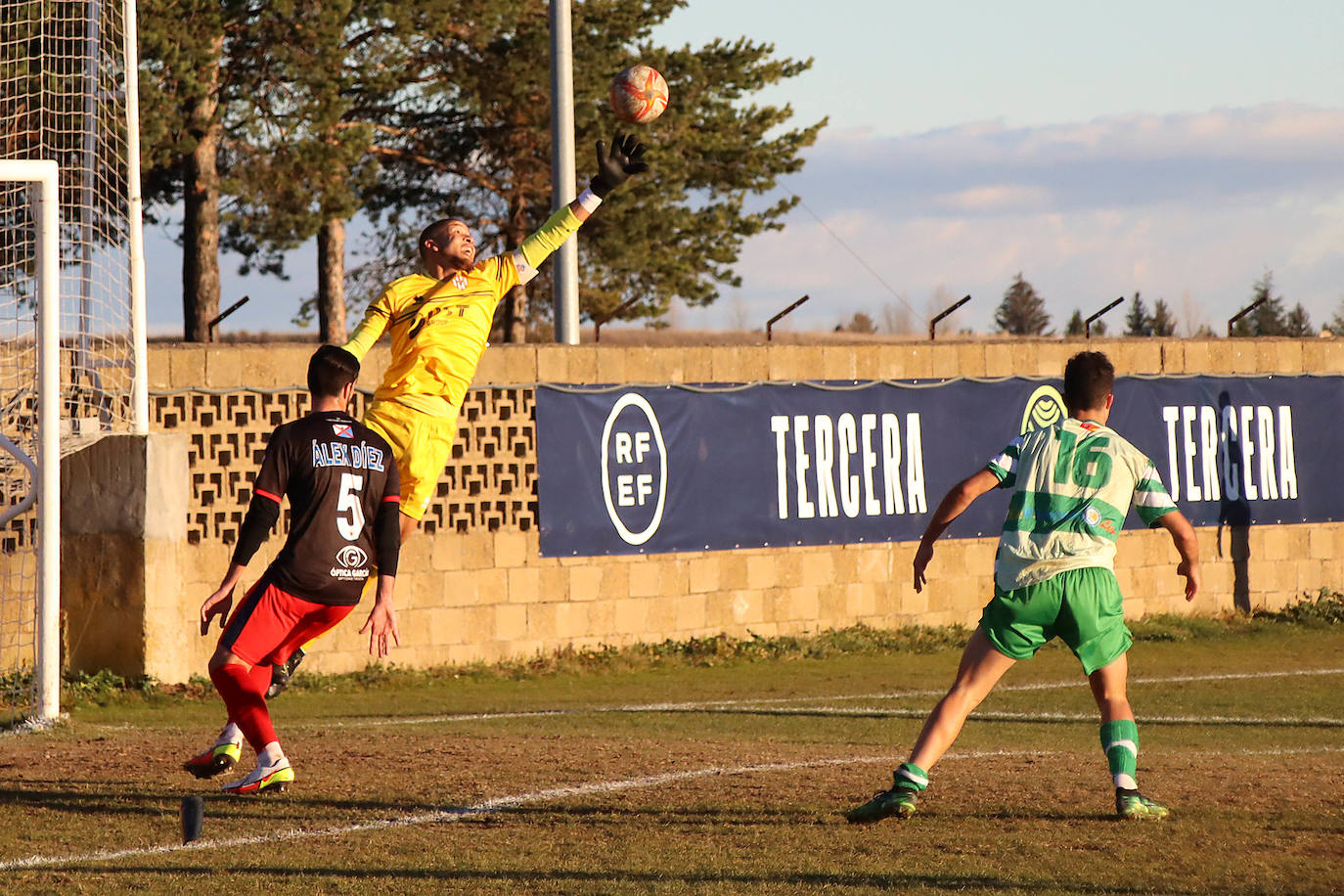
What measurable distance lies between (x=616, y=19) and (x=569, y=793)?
81.6 ft

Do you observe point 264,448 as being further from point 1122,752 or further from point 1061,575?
point 1122,752

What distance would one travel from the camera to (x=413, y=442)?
28.1ft

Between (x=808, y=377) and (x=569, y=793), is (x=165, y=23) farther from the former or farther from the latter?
(x=569, y=793)

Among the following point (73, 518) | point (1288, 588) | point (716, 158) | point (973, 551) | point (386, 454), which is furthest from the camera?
point (716, 158)

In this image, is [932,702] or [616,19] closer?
[932,702]

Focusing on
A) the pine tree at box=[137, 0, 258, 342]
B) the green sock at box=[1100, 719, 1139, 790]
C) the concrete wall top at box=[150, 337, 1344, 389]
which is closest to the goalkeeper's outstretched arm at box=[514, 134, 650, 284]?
the green sock at box=[1100, 719, 1139, 790]

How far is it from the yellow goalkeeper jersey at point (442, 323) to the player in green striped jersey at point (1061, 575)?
2933 millimetres

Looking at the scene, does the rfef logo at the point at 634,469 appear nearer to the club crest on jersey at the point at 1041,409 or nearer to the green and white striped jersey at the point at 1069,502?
the club crest on jersey at the point at 1041,409

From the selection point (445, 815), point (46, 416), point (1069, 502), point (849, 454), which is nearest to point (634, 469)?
point (849, 454)

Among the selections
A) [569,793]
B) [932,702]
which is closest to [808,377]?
[932,702]

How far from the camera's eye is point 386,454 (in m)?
7.41

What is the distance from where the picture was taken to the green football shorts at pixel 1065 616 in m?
6.64

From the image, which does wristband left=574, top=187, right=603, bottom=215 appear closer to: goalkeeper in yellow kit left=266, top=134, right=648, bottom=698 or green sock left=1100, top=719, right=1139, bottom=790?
goalkeeper in yellow kit left=266, top=134, right=648, bottom=698

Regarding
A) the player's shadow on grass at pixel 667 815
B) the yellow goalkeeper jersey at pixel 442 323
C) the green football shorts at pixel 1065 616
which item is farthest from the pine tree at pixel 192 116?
the green football shorts at pixel 1065 616
